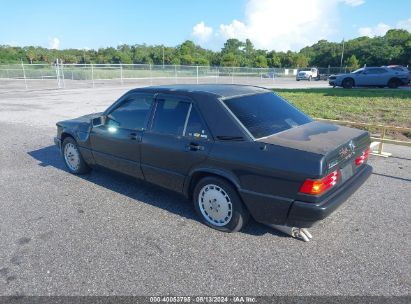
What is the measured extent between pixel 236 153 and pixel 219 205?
2.15 feet

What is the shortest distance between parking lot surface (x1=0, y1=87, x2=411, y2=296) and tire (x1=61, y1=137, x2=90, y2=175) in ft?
1.28

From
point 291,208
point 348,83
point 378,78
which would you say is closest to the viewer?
point 291,208

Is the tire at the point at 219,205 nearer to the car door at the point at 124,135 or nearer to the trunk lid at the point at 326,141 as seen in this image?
the trunk lid at the point at 326,141

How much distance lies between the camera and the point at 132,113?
4195mm

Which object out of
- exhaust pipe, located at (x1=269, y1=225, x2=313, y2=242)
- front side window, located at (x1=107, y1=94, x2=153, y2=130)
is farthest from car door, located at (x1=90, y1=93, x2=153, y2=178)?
exhaust pipe, located at (x1=269, y1=225, x2=313, y2=242)

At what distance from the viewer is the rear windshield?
3.28 meters

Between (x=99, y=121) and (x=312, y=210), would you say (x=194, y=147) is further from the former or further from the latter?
(x=99, y=121)

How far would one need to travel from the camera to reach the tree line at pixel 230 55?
5663 cm

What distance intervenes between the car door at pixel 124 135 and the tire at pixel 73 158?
55 cm

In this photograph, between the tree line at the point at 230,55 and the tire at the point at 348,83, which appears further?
the tree line at the point at 230,55

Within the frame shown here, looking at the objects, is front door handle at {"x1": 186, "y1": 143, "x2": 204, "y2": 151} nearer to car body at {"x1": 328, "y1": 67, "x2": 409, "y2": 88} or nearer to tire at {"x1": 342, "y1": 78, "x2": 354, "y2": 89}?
car body at {"x1": 328, "y1": 67, "x2": 409, "y2": 88}

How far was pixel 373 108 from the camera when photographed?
1066 centimetres

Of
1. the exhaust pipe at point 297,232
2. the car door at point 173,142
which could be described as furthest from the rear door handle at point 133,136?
the exhaust pipe at point 297,232

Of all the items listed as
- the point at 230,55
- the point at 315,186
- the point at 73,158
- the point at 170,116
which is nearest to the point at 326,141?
the point at 315,186
